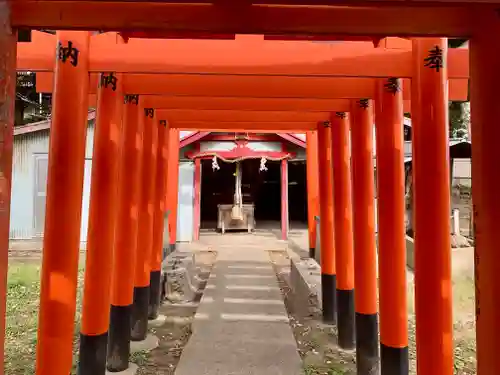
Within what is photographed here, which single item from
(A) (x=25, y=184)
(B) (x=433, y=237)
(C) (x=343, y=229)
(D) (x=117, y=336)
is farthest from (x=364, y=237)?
(A) (x=25, y=184)

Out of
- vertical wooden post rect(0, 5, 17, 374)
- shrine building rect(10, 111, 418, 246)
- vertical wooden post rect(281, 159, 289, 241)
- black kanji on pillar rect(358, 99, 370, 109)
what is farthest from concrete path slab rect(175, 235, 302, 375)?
shrine building rect(10, 111, 418, 246)

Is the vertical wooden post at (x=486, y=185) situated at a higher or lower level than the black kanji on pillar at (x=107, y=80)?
lower

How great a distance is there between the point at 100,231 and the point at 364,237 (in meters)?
2.51

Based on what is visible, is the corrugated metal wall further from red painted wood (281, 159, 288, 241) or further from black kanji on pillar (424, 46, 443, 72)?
black kanji on pillar (424, 46, 443, 72)

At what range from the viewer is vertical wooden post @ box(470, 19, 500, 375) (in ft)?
5.06

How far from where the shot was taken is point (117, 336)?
3660mm

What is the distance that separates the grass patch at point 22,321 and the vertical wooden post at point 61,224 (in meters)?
1.89

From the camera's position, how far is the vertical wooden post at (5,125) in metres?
1.46

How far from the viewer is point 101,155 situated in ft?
9.77

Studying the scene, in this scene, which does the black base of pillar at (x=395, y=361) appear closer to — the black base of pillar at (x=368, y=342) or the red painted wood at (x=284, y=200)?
the black base of pillar at (x=368, y=342)

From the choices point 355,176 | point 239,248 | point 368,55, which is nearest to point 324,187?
point 355,176

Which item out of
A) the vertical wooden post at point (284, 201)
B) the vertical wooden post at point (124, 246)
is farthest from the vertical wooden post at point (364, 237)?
the vertical wooden post at point (284, 201)

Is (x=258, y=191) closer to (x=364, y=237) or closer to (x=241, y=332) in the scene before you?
(x=241, y=332)

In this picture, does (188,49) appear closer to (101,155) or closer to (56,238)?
(101,155)
